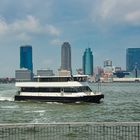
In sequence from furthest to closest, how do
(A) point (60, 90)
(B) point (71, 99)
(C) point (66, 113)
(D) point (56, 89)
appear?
(D) point (56, 89)
(A) point (60, 90)
(B) point (71, 99)
(C) point (66, 113)

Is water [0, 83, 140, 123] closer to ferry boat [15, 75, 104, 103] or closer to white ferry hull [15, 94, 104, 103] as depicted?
white ferry hull [15, 94, 104, 103]

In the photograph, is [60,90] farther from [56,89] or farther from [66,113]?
[66,113]

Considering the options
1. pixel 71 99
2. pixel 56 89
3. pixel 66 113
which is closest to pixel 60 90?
pixel 56 89

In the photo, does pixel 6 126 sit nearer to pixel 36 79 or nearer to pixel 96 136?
pixel 96 136

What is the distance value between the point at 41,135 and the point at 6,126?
259 inches

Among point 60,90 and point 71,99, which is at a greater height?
point 60,90

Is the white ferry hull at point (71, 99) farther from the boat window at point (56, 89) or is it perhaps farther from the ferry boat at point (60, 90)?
the boat window at point (56, 89)

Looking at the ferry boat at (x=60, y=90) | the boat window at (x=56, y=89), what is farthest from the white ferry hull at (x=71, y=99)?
the boat window at (x=56, y=89)

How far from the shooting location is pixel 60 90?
8244 centimetres

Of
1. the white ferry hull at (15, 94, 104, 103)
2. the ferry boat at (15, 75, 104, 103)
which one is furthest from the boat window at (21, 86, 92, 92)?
the white ferry hull at (15, 94, 104, 103)

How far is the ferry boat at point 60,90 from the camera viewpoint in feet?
264

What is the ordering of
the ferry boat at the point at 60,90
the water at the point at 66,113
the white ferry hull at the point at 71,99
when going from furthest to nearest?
the ferry boat at the point at 60,90
the white ferry hull at the point at 71,99
the water at the point at 66,113

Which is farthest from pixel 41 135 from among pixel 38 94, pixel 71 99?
pixel 38 94

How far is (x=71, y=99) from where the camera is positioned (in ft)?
264
